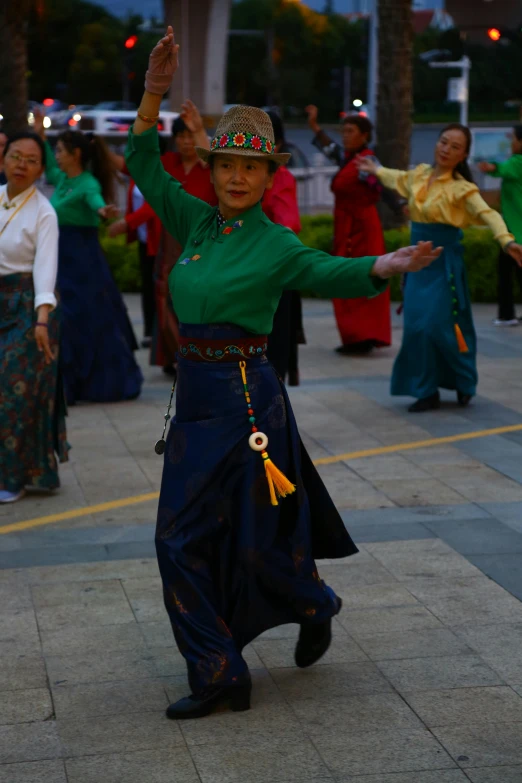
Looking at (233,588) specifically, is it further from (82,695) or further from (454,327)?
(454,327)

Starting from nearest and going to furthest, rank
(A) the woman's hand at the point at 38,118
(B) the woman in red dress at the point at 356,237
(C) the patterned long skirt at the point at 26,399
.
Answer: (C) the patterned long skirt at the point at 26,399 < (A) the woman's hand at the point at 38,118 < (B) the woman in red dress at the point at 356,237

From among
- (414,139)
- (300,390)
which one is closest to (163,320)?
(300,390)

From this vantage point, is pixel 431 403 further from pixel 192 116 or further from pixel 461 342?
pixel 192 116

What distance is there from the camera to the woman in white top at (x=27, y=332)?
652 centimetres

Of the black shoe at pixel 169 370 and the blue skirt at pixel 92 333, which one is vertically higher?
the blue skirt at pixel 92 333

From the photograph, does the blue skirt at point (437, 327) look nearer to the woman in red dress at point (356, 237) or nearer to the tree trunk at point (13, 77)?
the woman in red dress at point (356, 237)

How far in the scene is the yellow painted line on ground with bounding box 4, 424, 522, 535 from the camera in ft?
21.5

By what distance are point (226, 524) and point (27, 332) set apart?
288 cm

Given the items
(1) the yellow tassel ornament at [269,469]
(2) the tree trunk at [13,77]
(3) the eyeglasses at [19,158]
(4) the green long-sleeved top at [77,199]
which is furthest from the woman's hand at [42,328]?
(2) the tree trunk at [13,77]

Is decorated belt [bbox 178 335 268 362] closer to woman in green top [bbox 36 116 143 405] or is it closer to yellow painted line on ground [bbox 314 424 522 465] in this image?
yellow painted line on ground [bbox 314 424 522 465]

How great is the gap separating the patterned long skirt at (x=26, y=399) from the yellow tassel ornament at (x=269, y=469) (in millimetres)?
2807

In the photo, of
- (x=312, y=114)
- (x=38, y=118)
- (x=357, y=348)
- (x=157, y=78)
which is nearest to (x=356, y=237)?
(x=357, y=348)

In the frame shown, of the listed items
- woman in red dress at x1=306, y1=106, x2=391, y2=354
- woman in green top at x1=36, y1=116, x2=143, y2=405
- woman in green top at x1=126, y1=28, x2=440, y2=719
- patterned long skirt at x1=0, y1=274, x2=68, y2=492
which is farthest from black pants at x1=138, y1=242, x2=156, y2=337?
woman in green top at x1=126, y1=28, x2=440, y2=719

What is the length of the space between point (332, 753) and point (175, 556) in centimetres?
76
